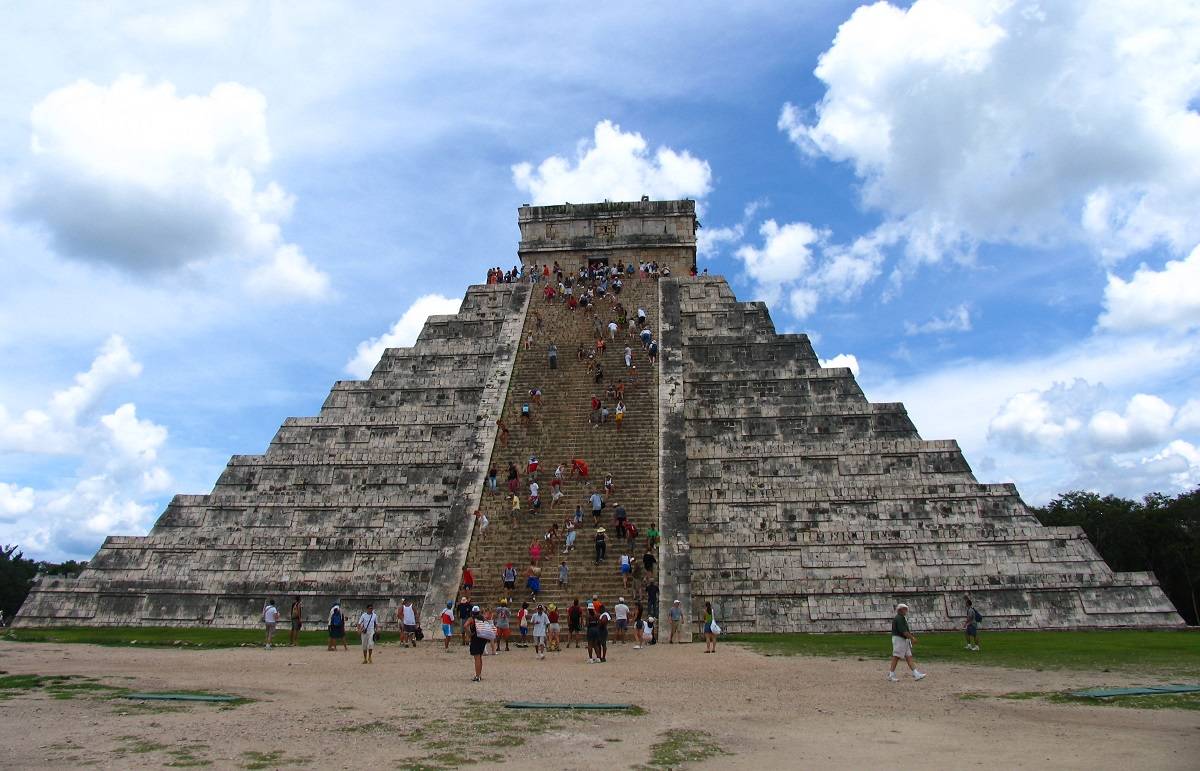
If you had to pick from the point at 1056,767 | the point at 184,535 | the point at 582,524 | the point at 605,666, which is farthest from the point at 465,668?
the point at 184,535

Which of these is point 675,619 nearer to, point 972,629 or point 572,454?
point 972,629

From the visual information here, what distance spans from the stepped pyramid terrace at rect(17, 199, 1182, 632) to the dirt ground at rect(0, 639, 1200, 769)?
471cm

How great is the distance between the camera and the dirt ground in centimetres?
744

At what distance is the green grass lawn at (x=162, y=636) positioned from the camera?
681 inches

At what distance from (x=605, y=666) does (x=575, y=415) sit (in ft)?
31.2

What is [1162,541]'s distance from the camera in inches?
1353

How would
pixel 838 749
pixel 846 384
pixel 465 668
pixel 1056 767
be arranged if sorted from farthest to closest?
1. pixel 846 384
2. pixel 465 668
3. pixel 838 749
4. pixel 1056 767

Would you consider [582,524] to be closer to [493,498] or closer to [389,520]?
[493,498]

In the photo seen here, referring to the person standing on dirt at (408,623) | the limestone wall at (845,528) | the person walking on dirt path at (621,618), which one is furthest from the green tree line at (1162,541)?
the person standing on dirt at (408,623)

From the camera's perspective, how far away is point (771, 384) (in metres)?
22.7

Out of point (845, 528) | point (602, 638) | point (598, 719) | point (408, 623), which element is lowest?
point (598, 719)

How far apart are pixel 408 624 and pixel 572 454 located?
20.2ft

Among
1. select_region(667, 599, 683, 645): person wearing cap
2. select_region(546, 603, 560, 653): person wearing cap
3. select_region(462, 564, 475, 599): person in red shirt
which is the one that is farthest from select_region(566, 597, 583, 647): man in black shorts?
select_region(462, 564, 475, 599): person in red shirt

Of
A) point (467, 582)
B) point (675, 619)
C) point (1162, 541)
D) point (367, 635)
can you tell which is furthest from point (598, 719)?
point (1162, 541)
